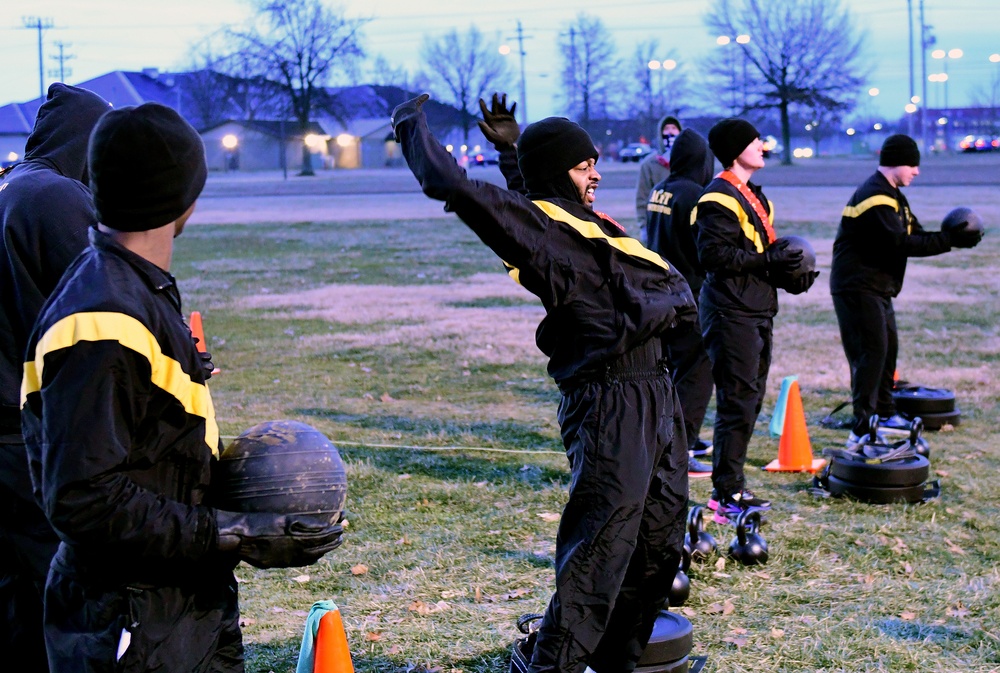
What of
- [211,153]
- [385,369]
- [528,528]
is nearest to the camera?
[528,528]

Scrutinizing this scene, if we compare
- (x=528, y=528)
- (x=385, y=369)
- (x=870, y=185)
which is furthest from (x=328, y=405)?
(x=870, y=185)

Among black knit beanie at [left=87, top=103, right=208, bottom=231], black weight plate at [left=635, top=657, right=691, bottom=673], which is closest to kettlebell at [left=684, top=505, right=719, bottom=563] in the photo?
black weight plate at [left=635, top=657, right=691, bottom=673]

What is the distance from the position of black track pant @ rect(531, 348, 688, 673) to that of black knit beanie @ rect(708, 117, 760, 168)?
2.83 metres

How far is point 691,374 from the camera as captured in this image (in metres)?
7.91

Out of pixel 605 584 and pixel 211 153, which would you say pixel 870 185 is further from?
pixel 211 153

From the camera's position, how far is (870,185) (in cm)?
840

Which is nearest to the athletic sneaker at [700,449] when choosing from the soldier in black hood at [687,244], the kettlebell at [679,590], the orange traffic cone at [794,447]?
the soldier in black hood at [687,244]

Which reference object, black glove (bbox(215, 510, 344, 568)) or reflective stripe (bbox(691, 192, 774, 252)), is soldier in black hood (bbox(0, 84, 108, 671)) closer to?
black glove (bbox(215, 510, 344, 568))

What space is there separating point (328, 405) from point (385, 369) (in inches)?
68.4

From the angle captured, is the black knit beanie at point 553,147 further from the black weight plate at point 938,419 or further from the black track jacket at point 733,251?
the black weight plate at point 938,419

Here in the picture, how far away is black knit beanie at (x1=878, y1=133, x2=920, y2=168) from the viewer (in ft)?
27.2

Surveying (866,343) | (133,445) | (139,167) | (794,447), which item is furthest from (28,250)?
(866,343)

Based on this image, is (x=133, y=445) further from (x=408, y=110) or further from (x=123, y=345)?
(x=408, y=110)

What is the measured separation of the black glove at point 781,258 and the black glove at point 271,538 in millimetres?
4404
